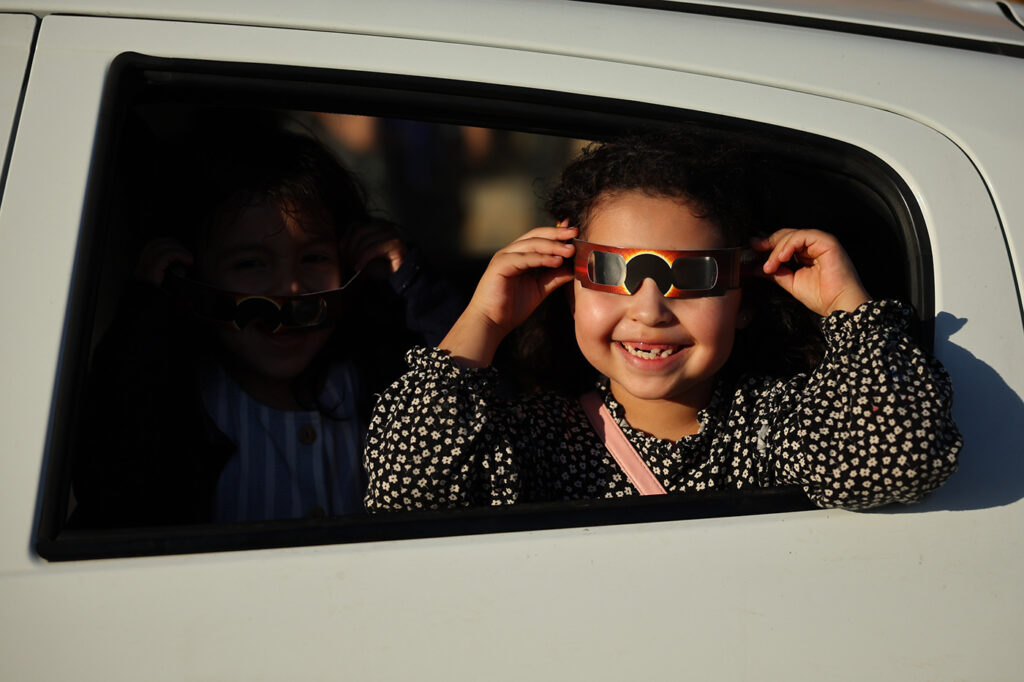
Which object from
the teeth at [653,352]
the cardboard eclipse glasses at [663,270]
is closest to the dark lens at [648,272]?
the cardboard eclipse glasses at [663,270]

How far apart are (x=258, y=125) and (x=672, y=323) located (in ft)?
3.70

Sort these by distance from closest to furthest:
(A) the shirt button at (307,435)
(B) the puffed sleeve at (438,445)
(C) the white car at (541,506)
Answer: (C) the white car at (541,506) → (B) the puffed sleeve at (438,445) → (A) the shirt button at (307,435)

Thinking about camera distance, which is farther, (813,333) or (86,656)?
(813,333)

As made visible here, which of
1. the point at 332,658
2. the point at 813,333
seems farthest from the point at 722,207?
the point at 332,658

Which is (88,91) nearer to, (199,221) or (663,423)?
(199,221)

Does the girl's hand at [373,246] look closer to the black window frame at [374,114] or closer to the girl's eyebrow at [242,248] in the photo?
the girl's eyebrow at [242,248]

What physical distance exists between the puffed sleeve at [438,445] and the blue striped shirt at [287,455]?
1.40 ft

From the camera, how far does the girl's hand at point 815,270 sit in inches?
63.7

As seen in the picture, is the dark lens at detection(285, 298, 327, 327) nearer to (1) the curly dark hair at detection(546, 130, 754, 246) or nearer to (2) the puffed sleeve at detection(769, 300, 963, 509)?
(1) the curly dark hair at detection(546, 130, 754, 246)

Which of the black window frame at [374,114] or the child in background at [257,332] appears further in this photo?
the child in background at [257,332]

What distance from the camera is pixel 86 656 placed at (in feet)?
3.69

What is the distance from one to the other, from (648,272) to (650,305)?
65 millimetres

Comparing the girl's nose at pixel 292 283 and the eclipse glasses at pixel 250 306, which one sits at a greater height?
the girl's nose at pixel 292 283

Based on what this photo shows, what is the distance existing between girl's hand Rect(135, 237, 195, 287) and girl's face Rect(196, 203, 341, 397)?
0.31 feet
